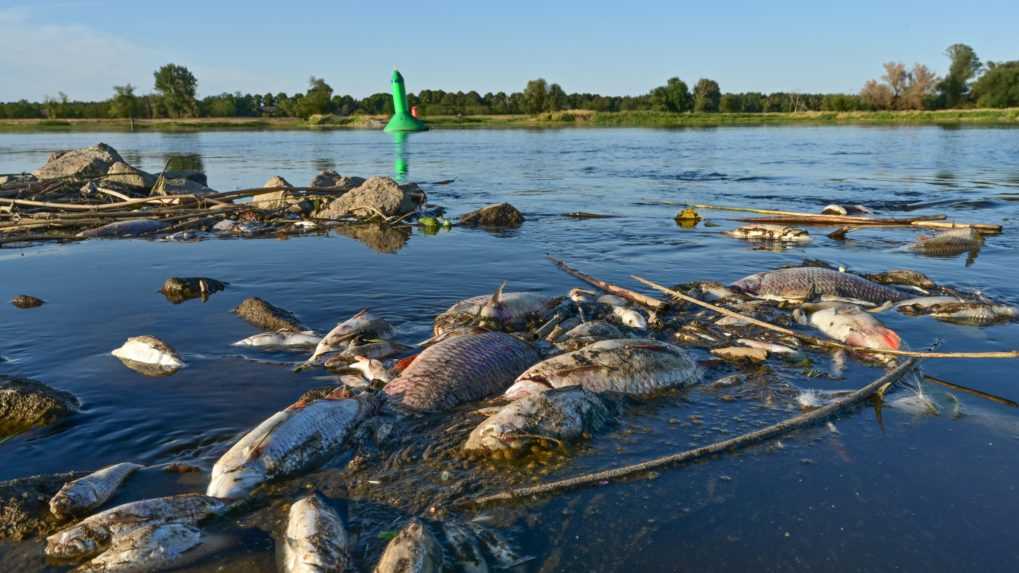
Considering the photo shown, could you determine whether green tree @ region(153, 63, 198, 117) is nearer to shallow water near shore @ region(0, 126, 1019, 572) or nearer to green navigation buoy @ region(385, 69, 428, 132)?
green navigation buoy @ region(385, 69, 428, 132)

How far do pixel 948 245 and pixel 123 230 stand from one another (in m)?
16.6

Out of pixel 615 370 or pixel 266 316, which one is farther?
pixel 266 316

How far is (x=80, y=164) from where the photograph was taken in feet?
72.1

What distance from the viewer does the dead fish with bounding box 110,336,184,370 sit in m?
6.37

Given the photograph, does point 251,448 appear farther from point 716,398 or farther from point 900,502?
point 900,502

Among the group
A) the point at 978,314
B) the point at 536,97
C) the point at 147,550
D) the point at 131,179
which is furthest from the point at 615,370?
the point at 536,97

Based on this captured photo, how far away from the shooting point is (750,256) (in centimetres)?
1192

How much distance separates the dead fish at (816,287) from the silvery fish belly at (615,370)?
3078 millimetres

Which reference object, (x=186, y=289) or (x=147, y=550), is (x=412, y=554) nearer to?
(x=147, y=550)

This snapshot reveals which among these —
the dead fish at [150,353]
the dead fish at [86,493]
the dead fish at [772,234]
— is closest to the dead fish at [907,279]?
the dead fish at [772,234]

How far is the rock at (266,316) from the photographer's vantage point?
25.3 ft

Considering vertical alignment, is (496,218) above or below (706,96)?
below

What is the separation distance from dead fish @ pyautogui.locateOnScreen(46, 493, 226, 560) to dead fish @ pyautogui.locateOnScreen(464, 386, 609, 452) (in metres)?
1.76

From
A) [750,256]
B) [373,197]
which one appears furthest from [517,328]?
[373,197]
